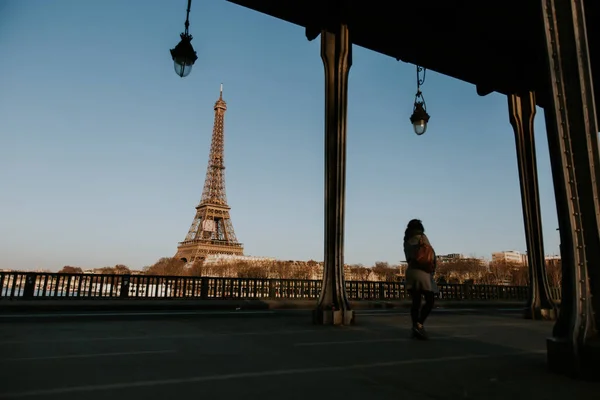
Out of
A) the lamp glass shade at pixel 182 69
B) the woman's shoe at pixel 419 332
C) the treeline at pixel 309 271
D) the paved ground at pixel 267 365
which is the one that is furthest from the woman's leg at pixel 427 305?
the treeline at pixel 309 271

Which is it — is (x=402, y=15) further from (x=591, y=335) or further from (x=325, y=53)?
(x=591, y=335)

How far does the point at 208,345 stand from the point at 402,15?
27.1ft

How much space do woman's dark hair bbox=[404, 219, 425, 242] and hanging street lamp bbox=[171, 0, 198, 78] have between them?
460cm

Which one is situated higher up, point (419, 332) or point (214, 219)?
point (214, 219)

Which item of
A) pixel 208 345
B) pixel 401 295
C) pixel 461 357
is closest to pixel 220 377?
pixel 208 345

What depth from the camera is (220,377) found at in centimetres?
293

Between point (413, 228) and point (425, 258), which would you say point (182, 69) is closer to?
point (413, 228)

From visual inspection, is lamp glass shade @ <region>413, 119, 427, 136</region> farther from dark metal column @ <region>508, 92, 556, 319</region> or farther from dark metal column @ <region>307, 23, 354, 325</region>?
dark metal column @ <region>508, 92, 556, 319</region>

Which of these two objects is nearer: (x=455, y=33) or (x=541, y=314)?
(x=541, y=314)

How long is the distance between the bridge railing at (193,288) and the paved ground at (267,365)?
7271 mm

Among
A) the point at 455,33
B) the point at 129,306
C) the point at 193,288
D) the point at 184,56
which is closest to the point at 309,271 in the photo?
the point at 193,288

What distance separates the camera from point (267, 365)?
336 centimetres

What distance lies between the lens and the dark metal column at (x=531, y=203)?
29.2ft

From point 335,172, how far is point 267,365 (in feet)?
15.0
